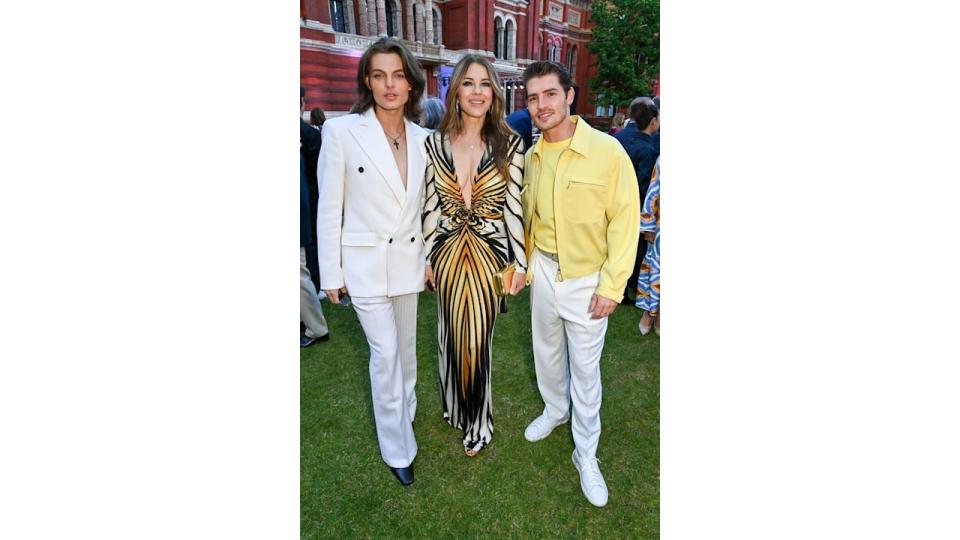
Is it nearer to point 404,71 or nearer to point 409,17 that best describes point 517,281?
point 404,71

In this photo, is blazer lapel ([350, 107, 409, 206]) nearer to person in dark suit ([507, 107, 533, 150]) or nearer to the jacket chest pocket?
the jacket chest pocket

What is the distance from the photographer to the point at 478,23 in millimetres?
22859

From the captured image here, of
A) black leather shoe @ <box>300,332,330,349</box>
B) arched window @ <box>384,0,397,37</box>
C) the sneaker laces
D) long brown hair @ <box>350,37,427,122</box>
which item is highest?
arched window @ <box>384,0,397,37</box>

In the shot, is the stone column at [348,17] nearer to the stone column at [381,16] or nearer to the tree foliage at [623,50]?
the stone column at [381,16]

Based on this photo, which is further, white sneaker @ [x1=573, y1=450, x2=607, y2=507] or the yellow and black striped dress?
white sneaker @ [x1=573, y1=450, x2=607, y2=507]

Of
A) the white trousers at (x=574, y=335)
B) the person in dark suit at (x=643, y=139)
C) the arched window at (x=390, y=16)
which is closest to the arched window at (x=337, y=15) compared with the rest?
the arched window at (x=390, y=16)

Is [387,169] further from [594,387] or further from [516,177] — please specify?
[594,387]

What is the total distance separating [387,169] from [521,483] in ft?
6.36

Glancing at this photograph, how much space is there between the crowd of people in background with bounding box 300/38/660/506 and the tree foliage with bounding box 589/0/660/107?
95.4 ft

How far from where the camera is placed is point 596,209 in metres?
2.15

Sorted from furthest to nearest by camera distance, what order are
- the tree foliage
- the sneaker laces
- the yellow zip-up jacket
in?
1. the tree foliage
2. the sneaker laces
3. the yellow zip-up jacket

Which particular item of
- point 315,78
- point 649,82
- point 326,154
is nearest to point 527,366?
point 326,154

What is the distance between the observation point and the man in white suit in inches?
84.7

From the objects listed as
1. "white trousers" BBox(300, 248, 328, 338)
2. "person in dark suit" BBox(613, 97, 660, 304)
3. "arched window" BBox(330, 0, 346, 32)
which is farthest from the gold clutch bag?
"arched window" BBox(330, 0, 346, 32)
